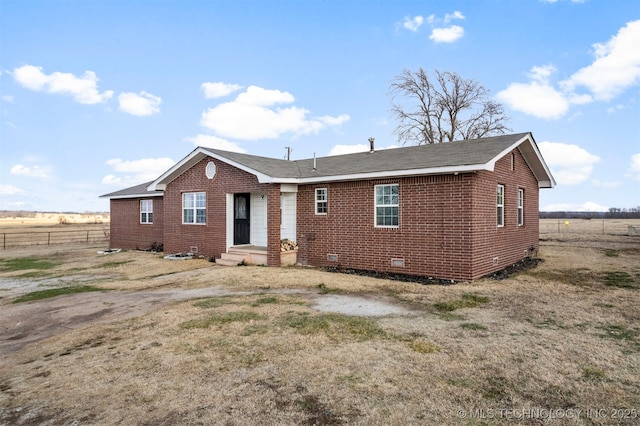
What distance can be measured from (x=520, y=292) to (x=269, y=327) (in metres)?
6.38

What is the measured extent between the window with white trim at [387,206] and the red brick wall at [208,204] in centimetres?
358

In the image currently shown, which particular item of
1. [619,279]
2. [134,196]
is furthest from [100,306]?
[134,196]

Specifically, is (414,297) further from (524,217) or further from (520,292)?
(524,217)

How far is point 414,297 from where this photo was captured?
352 inches

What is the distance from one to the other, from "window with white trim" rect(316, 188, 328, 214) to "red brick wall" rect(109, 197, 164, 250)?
33.6 ft

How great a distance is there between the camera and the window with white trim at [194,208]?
16219 mm

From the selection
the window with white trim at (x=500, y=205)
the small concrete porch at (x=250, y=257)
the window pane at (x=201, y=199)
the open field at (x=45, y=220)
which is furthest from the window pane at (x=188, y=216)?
the open field at (x=45, y=220)

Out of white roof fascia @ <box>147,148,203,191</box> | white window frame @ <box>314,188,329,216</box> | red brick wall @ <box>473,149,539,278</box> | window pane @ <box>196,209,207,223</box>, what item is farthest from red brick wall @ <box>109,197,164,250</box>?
red brick wall @ <box>473,149,539,278</box>

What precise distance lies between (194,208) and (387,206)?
8.75 m

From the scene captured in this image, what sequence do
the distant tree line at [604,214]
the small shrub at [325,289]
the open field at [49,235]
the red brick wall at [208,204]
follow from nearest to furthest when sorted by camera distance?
the small shrub at [325,289], the red brick wall at [208,204], the open field at [49,235], the distant tree line at [604,214]

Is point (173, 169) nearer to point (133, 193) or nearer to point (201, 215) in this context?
point (201, 215)

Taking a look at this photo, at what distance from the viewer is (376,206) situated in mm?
12297

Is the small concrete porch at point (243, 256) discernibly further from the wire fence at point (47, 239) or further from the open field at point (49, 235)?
the wire fence at point (47, 239)

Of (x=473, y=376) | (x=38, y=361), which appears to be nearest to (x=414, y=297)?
(x=473, y=376)
